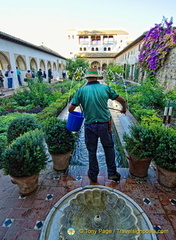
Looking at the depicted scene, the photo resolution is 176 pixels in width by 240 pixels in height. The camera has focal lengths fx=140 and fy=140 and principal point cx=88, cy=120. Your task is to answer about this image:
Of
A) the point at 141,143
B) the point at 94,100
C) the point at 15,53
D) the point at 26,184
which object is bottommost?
the point at 26,184

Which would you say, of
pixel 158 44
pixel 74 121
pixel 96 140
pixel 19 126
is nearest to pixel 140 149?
pixel 96 140

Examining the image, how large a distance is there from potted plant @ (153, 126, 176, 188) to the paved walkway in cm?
18

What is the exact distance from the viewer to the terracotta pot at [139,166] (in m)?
2.32

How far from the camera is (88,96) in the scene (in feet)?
6.56

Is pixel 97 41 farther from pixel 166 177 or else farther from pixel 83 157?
pixel 166 177

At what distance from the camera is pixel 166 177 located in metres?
2.16

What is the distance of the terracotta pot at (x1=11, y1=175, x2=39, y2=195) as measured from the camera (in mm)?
1988

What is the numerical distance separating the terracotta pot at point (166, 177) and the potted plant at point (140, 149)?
0.22m

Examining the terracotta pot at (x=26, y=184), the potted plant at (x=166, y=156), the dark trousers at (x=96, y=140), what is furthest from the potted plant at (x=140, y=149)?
the terracotta pot at (x=26, y=184)

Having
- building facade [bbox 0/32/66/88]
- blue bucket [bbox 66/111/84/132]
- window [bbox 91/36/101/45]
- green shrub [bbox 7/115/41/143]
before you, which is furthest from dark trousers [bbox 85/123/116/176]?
window [bbox 91/36/101/45]

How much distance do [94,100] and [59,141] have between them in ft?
3.19

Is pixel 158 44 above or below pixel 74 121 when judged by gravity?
above

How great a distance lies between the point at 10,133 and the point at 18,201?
60.3 inches

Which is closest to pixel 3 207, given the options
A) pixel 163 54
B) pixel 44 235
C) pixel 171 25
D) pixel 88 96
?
pixel 44 235
